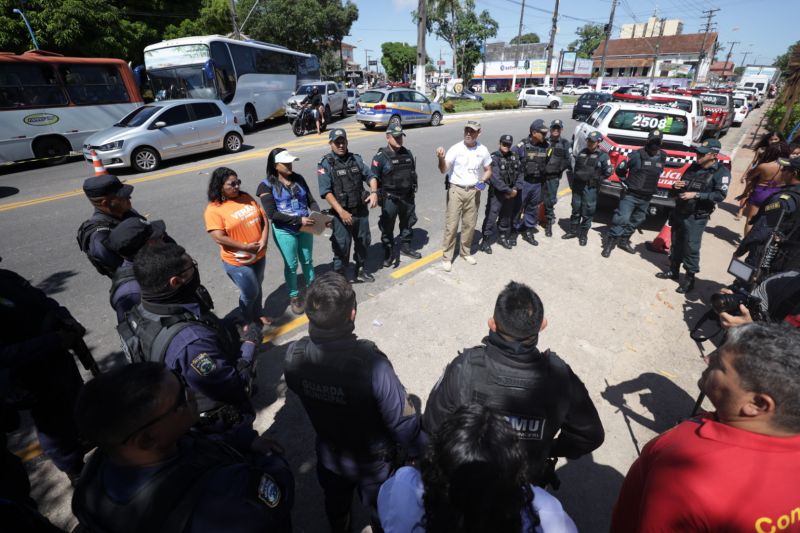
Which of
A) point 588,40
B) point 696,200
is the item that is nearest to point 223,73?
point 696,200

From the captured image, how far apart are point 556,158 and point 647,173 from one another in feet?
4.23

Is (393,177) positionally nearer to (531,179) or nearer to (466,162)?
(466,162)

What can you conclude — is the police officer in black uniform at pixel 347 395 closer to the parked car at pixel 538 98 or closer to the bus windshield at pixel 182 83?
the bus windshield at pixel 182 83

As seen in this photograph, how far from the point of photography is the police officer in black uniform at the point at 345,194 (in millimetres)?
4453

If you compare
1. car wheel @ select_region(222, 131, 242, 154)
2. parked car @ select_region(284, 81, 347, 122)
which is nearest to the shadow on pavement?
car wheel @ select_region(222, 131, 242, 154)

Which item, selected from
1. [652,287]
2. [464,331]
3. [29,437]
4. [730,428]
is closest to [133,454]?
[730,428]

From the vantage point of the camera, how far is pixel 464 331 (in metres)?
4.11

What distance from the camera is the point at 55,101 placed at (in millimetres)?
11422

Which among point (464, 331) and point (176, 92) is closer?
point (464, 331)

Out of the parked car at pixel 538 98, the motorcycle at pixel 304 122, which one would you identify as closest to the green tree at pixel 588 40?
the parked car at pixel 538 98

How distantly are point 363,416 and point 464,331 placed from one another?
2497 millimetres

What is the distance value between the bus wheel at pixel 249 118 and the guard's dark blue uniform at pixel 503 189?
48.2 feet

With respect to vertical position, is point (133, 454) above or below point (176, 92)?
below

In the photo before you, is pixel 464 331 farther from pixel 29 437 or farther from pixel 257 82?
pixel 257 82
